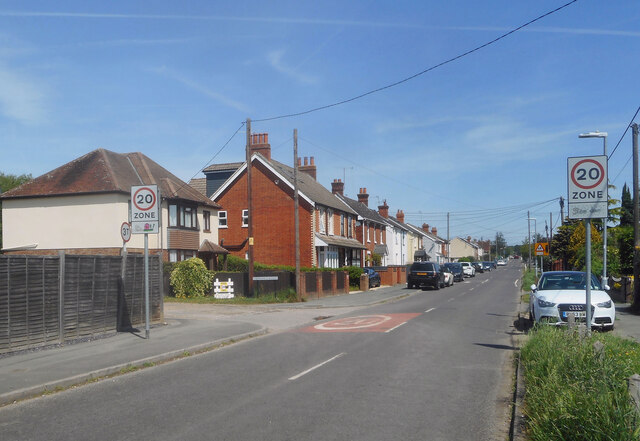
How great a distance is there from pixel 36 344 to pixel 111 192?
2123cm

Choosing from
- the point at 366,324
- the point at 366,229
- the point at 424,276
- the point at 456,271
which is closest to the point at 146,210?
the point at 366,324

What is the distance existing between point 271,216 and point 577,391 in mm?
37761

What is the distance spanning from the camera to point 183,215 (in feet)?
119

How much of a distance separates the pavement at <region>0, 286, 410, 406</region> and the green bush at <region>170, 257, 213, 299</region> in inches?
262

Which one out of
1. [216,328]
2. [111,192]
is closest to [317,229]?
[111,192]

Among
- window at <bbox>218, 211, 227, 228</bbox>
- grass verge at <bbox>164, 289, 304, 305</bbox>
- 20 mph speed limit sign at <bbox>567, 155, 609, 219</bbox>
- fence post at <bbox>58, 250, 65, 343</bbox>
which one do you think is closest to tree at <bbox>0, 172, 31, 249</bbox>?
window at <bbox>218, 211, 227, 228</bbox>

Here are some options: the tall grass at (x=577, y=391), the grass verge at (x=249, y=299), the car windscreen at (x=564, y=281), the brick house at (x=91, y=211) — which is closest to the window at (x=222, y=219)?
the brick house at (x=91, y=211)

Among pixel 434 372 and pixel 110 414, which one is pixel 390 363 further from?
pixel 110 414

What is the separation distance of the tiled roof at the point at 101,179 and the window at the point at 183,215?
24.3 inches

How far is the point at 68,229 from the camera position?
33750 millimetres

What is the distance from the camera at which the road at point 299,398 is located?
6.62 m

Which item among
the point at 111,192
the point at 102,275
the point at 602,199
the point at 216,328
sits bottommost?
the point at 216,328

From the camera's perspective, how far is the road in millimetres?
6617

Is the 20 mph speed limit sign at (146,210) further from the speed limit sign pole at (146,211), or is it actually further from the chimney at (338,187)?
the chimney at (338,187)
